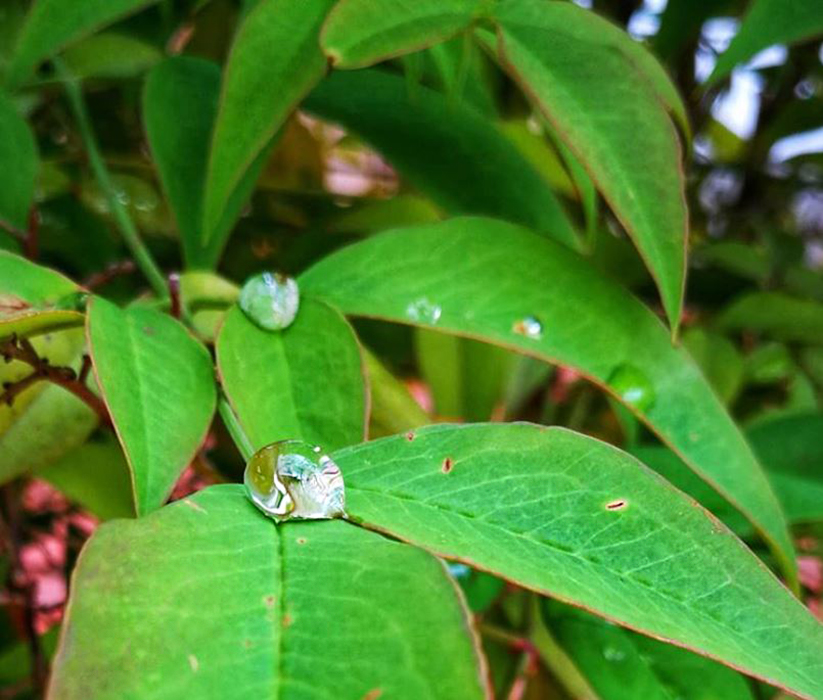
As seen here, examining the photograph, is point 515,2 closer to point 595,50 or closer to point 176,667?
point 595,50

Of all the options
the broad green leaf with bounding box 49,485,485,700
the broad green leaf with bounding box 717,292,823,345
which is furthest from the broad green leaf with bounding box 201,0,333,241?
the broad green leaf with bounding box 717,292,823,345

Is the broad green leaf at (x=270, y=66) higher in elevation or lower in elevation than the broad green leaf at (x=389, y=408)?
higher

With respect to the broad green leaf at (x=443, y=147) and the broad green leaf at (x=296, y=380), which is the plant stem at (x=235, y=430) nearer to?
the broad green leaf at (x=296, y=380)

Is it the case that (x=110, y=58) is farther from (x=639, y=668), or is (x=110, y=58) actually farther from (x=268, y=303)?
(x=639, y=668)

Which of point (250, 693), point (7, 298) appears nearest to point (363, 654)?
point (250, 693)

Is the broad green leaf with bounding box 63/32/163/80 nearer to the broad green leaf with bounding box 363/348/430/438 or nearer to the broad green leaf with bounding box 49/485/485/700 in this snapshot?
the broad green leaf with bounding box 363/348/430/438

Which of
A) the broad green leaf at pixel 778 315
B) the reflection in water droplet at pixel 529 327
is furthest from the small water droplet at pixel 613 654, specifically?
the broad green leaf at pixel 778 315

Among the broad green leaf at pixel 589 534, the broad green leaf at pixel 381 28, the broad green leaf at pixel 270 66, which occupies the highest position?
the broad green leaf at pixel 381 28

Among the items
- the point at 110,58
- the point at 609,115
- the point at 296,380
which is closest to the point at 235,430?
the point at 296,380
